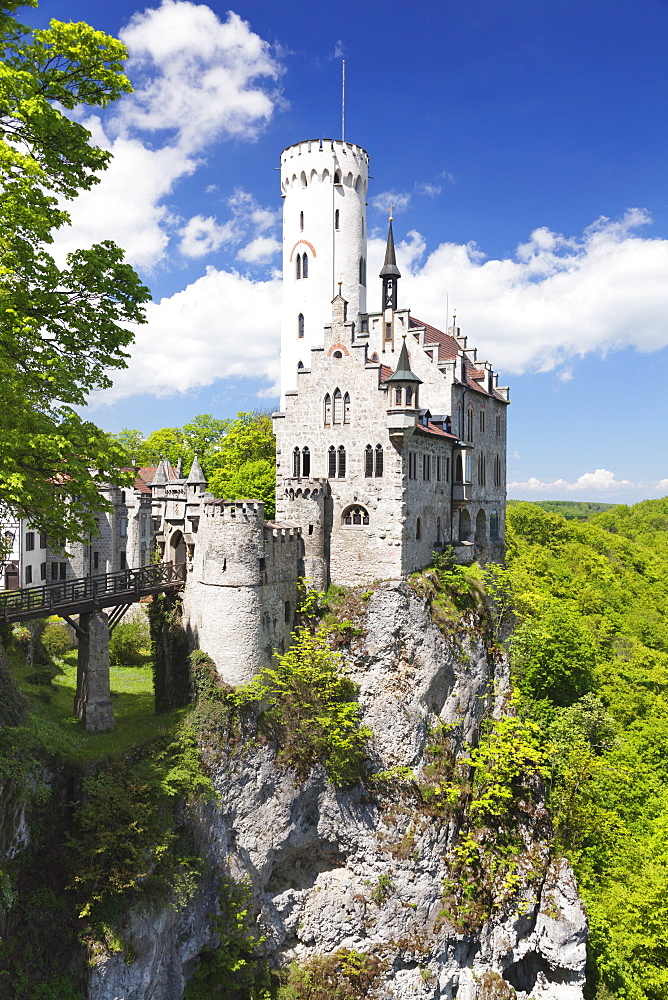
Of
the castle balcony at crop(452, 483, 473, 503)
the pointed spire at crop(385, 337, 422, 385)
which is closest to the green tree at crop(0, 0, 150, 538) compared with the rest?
the pointed spire at crop(385, 337, 422, 385)

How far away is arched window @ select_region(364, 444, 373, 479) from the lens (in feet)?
117

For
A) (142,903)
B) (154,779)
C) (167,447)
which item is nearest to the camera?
(142,903)

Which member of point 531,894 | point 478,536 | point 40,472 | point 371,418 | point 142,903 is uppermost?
point 371,418

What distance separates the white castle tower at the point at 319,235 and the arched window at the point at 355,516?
33.9 feet

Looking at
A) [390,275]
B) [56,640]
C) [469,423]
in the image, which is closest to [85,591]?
[56,640]

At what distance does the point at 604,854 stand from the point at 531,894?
20.2 ft

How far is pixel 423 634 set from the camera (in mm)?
35062

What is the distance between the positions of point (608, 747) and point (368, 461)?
940 inches

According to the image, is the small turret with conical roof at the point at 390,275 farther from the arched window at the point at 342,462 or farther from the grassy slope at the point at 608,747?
the grassy slope at the point at 608,747

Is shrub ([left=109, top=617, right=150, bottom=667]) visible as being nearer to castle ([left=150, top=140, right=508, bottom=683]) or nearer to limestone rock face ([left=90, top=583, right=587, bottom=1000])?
castle ([left=150, top=140, right=508, bottom=683])

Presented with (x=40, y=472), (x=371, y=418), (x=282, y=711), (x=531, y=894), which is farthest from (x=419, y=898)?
(x=40, y=472)

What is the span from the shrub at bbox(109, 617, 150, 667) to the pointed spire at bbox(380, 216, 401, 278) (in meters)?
27.2

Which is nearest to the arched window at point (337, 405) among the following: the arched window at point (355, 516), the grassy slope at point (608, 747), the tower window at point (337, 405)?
the tower window at point (337, 405)

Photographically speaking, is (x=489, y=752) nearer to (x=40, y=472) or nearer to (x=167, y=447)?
(x=40, y=472)
